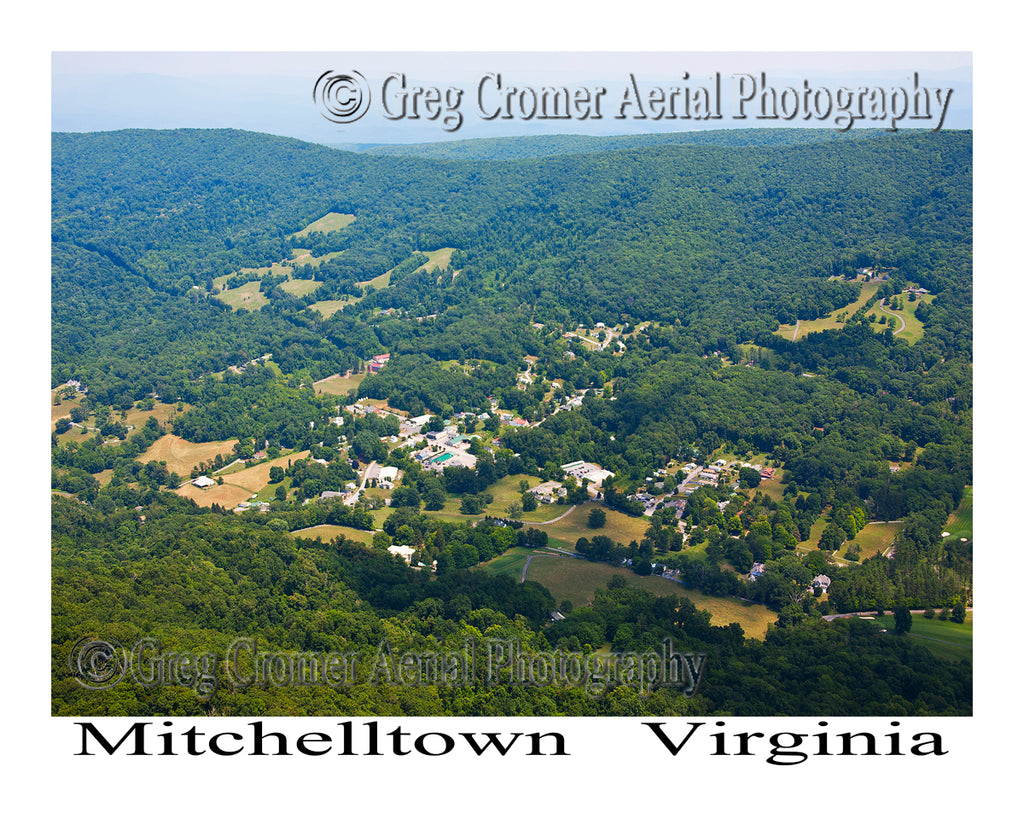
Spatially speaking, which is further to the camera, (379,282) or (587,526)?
(379,282)

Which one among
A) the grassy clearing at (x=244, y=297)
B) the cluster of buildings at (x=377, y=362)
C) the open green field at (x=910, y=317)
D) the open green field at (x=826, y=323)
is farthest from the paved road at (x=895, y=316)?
the grassy clearing at (x=244, y=297)

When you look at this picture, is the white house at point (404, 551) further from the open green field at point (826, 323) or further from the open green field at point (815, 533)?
the open green field at point (826, 323)

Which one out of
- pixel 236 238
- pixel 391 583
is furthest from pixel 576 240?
pixel 391 583

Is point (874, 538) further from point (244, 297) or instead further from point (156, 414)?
point (244, 297)

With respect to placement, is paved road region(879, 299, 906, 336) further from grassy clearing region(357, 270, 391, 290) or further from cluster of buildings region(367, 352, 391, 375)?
grassy clearing region(357, 270, 391, 290)

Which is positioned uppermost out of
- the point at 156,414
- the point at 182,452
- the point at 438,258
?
the point at 438,258

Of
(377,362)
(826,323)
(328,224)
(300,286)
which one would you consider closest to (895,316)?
(826,323)

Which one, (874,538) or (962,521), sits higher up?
(962,521)

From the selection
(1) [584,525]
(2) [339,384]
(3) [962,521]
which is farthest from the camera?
(2) [339,384]
